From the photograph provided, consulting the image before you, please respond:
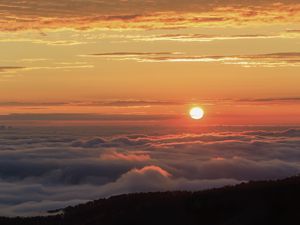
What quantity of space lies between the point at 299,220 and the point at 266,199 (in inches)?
234

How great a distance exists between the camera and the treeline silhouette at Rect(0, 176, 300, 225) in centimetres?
5756

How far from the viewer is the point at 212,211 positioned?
200 feet

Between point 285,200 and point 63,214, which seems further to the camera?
point 63,214

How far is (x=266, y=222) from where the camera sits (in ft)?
184

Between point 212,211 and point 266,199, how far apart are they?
15.7 feet

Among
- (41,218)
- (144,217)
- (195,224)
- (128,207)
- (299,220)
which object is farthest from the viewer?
(41,218)

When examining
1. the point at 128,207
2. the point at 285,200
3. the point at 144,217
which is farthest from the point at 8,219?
the point at 285,200

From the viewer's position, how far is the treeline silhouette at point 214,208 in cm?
5756

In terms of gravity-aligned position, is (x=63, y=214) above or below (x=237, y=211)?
above

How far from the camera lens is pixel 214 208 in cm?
6147

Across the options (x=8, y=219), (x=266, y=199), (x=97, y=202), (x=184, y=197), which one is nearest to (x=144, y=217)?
(x=184, y=197)

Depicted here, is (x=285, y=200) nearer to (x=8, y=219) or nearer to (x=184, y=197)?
(x=184, y=197)

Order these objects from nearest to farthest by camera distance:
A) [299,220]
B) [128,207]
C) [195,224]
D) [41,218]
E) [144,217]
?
[299,220], [195,224], [144,217], [128,207], [41,218]

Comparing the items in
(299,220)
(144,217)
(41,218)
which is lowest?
(299,220)
